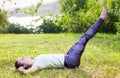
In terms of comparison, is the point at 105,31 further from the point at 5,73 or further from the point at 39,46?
the point at 5,73

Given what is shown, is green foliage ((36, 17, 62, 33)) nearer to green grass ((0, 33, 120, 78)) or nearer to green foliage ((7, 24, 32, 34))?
green foliage ((7, 24, 32, 34))

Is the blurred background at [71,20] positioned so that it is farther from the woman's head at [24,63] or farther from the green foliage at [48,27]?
the woman's head at [24,63]

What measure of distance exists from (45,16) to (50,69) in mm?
7992

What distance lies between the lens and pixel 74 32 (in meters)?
13.1

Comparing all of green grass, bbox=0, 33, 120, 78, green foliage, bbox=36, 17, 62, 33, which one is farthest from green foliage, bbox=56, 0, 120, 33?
green grass, bbox=0, 33, 120, 78

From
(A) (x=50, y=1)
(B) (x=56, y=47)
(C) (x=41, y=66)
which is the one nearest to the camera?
(C) (x=41, y=66)

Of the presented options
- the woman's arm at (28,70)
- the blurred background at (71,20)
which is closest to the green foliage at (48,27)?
the blurred background at (71,20)

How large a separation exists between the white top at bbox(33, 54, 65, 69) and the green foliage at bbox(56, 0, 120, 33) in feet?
19.7

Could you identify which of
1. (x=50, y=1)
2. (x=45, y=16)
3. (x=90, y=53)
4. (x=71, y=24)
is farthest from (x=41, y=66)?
(x=50, y=1)

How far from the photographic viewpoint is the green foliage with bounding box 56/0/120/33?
40.6 feet

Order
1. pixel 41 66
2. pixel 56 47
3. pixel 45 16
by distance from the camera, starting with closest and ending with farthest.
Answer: pixel 41 66, pixel 56 47, pixel 45 16

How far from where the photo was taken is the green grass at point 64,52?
6.25 m

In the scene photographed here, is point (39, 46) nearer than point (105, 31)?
Yes

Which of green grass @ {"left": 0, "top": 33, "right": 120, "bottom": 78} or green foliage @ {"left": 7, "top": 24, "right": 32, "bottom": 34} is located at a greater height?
green grass @ {"left": 0, "top": 33, "right": 120, "bottom": 78}
